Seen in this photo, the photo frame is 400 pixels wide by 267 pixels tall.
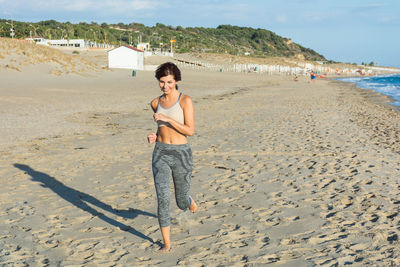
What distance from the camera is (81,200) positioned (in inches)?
231

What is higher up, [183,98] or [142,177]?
[183,98]

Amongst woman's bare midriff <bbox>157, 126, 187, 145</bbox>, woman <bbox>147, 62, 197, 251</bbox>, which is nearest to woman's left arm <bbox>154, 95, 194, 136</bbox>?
woman <bbox>147, 62, 197, 251</bbox>

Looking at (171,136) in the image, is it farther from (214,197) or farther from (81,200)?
(81,200)

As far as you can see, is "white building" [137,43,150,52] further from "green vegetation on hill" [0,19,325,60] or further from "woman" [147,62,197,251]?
"woman" [147,62,197,251]

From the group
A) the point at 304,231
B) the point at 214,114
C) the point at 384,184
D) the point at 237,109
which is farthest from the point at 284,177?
the point at 237,109

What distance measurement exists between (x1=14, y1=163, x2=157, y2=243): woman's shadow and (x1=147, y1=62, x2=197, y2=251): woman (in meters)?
0.88

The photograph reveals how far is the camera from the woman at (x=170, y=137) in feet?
12.2

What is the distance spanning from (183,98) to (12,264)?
2.46 metres

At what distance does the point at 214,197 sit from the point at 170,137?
2.31 meters

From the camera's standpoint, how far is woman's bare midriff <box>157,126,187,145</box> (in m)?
3.84

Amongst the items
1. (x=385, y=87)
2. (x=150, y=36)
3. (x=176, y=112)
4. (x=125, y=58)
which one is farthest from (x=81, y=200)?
(x=150, y=36)

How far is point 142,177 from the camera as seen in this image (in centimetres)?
694

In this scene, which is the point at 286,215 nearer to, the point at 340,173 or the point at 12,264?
the point at 340,173

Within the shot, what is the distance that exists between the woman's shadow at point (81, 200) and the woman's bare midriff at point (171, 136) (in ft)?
4.42
